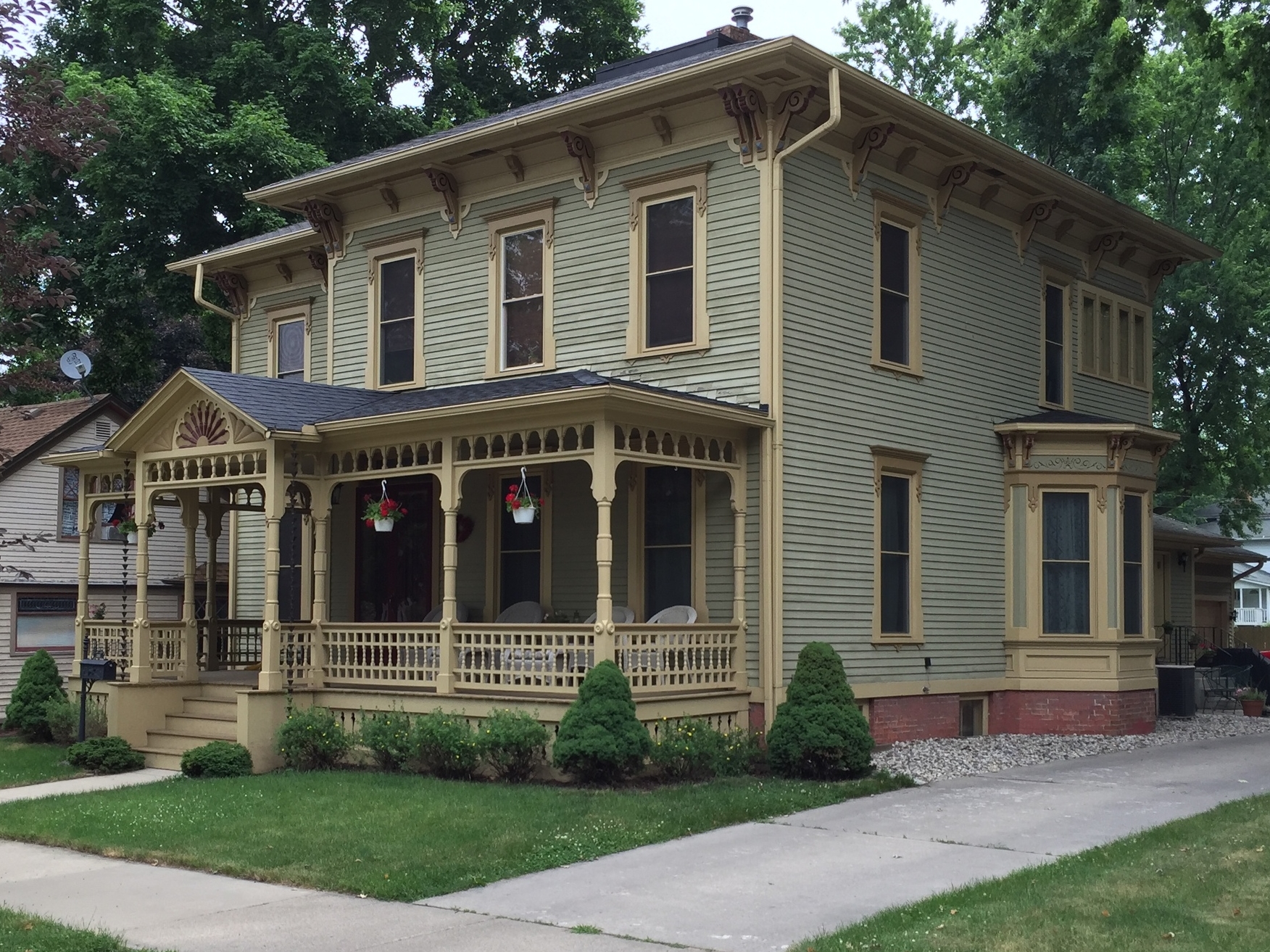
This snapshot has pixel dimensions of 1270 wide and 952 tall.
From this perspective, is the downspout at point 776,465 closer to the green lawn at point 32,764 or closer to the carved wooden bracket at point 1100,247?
the carved wooden bracket at point 1100,247

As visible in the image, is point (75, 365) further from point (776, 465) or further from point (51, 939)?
point (51, 939)

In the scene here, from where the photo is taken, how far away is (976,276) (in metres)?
19.7

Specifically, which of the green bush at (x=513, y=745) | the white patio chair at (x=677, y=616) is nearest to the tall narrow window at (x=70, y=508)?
the white patio chair at (x=677, y=616)

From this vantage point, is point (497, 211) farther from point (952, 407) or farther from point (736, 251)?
point (952, 407)

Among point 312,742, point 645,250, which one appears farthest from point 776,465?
point 312,742

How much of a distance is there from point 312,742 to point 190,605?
4026 mm

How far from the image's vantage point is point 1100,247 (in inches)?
872

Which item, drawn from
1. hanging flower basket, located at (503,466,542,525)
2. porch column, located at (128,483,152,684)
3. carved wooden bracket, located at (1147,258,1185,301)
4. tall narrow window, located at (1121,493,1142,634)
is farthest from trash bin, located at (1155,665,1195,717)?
porch column, located at (128,483,152,684)

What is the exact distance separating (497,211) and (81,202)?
20099 millimetres

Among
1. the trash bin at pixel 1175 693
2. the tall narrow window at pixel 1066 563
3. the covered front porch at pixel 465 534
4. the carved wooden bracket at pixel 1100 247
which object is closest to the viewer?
the covered front porch at pixel 465 534

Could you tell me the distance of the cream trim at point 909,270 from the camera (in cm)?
1791

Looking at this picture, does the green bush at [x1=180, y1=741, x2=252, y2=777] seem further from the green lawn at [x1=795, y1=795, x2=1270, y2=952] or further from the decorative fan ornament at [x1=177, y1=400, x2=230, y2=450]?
the green lawn at [x1=795, y1=795, x2=1270, y2=952]

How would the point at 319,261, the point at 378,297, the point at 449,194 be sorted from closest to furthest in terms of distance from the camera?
the point at 449,194, the point at 378,297, the point at 319,261

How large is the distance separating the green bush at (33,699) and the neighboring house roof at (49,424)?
485cm
